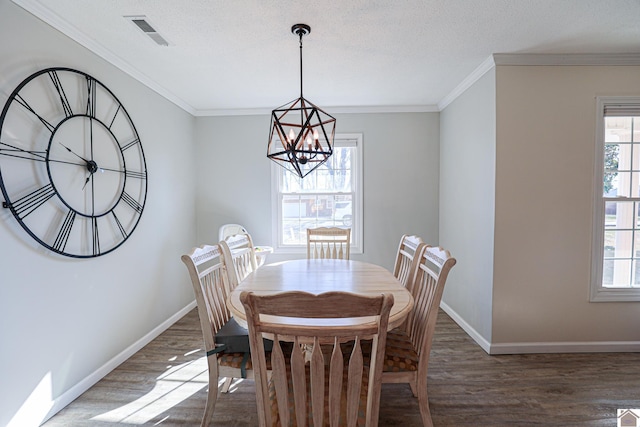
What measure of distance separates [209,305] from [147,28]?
1.86 m

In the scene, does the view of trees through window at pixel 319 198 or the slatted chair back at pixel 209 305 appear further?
the view of trees through window at pixel 319 198

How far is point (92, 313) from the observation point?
206cm

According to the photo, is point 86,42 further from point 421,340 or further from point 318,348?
point 421,340

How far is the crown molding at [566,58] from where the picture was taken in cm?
233

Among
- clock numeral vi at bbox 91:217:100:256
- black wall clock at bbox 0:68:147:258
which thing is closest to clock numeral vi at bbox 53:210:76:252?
black wall clock at bbox 0:68:147:258

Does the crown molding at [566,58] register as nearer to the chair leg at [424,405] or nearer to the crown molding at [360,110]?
the crown molding at [360,110]

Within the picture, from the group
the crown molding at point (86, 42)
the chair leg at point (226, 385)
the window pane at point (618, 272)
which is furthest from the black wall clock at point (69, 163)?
the window pane at point (618, 272)

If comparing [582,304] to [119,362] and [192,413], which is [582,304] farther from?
[119,362]

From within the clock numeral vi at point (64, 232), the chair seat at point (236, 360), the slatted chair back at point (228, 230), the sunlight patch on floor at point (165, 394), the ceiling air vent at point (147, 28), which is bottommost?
the sunlight patch on floor at point (165, 394)

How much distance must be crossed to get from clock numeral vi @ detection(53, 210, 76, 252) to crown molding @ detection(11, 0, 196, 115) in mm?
1162

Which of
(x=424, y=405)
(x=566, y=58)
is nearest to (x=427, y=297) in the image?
(x=424, y=405)

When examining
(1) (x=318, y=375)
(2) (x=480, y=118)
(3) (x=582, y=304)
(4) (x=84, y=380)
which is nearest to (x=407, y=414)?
(1) (x=318, y=375)

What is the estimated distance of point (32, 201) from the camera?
1635mm

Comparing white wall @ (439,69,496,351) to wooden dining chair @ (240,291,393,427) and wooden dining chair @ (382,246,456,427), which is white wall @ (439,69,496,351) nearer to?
wooden dining chair @ (382,246,456,427)
